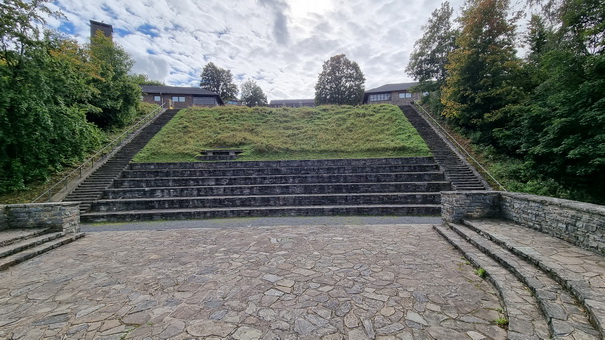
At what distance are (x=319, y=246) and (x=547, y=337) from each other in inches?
146

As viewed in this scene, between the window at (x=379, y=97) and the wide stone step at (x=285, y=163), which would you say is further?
the window at (x=379, y=97)

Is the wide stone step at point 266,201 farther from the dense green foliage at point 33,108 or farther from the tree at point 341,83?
the tree at point 341,83

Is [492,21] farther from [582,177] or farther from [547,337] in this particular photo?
[547,337]

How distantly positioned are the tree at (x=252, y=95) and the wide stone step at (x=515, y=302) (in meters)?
43.7

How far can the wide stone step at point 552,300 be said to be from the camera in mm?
2316

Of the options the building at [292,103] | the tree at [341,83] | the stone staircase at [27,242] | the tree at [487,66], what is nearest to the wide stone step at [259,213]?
the stone staircase at [27,242]

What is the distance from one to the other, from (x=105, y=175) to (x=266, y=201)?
8314 mm

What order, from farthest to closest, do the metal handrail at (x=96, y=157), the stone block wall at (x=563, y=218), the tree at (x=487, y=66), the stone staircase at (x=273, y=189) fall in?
the tree at (x=487, y=66), the metal handrail at (x=96, y=157), the stone staircase at (x=273, y=189), the stone block wall at (x=563, y=218)

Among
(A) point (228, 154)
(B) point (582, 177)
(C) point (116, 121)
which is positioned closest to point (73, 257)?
(A) point (228, 154)

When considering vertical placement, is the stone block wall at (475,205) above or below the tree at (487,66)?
below

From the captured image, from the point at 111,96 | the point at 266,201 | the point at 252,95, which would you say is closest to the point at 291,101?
the point at 252,95

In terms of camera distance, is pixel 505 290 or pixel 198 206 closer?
pixel 505 290

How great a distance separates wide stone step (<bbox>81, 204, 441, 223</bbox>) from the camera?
863 cm

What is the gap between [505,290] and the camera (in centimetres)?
320
